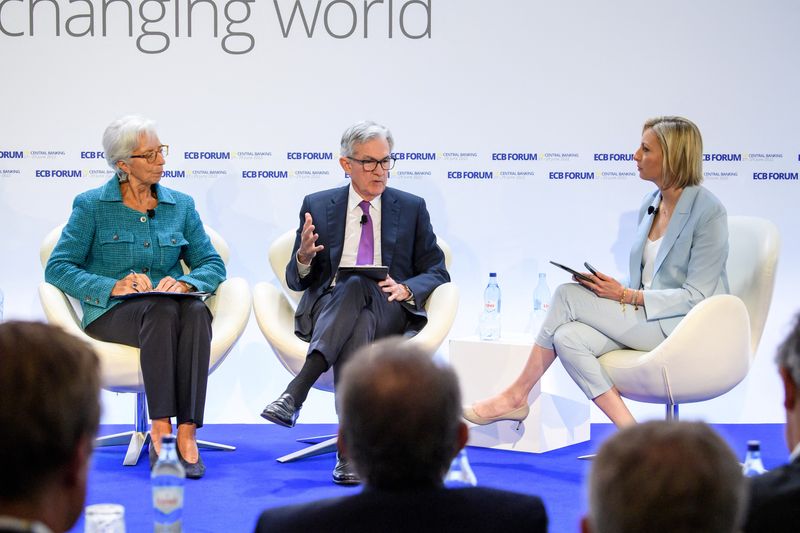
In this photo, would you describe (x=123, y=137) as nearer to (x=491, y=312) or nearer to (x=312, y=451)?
(x=312, y=451)

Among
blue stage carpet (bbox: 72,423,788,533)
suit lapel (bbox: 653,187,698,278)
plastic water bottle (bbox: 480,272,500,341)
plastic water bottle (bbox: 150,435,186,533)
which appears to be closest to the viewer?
plastic water bottle (bbox: 150,435,186,533)

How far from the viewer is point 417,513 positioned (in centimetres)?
143

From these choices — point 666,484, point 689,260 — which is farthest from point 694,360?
point 666,484

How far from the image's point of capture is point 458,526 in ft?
4.70

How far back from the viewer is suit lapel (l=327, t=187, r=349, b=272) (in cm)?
454

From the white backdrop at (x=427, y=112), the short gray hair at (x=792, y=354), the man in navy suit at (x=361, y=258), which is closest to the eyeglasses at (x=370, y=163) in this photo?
the man in navy suit at (x=361, y=258)

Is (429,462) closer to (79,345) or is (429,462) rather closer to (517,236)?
(79,345)

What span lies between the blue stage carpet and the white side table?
7cm

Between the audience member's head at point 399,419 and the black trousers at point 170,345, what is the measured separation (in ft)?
8.82

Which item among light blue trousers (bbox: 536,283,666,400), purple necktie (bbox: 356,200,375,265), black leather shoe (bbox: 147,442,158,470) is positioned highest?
purple necktie (bbox: 356,200,375,265)

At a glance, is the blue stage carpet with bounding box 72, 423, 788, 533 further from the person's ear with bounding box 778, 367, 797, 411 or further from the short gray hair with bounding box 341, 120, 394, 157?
the person's ear with bounding box 778, 367, 797, 411

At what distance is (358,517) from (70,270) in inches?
127

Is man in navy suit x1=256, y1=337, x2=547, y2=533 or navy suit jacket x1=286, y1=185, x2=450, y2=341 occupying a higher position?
navy suit jacket x1=286, y1=185, x2=450, y2=341

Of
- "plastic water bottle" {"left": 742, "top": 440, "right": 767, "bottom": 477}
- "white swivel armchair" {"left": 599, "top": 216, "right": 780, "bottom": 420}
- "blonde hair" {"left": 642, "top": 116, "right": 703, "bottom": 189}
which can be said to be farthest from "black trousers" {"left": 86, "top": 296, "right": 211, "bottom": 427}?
"plastic water bottle" {"left": 742, "top": 440, "right": 767, "bottom": 477}
